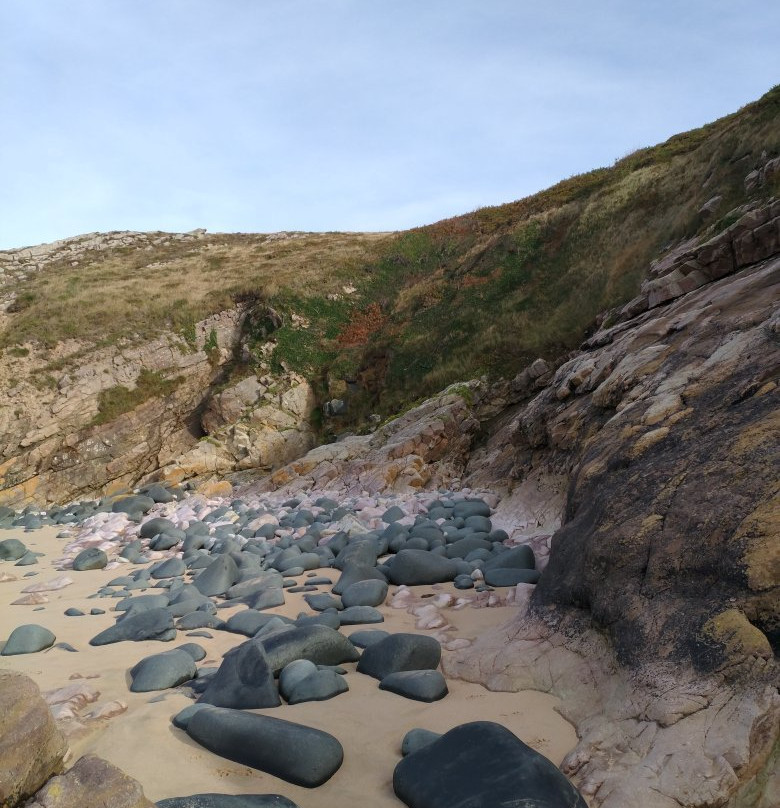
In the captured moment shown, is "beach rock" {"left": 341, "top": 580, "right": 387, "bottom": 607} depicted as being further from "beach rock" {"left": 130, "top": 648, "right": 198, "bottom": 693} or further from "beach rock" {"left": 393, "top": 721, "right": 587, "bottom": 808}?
"beach rock" {"left": 393, "top": 721, "right": 587, "bottom": 808}

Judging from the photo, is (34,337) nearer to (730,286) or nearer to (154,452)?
(154,452)

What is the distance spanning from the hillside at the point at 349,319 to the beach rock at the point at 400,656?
30.7 feet

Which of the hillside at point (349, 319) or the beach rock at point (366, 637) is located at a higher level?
the hillside at point (349, 319)

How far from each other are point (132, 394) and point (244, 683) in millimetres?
19117

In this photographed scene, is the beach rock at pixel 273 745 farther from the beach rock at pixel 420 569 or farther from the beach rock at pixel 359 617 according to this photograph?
the beach rock at pixel 420 569

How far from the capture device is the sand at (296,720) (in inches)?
104

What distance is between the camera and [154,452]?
778 inches

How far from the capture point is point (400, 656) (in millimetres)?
3855

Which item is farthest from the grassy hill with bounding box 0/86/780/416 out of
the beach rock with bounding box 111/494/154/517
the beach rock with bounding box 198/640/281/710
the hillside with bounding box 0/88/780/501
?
the beach rock with bounding box 198/640/281/710

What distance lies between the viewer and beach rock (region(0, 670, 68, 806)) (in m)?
2.08

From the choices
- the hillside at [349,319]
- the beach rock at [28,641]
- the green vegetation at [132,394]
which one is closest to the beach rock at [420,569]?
the beach rock at [28,641]

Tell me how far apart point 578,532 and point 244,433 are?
15170 mm

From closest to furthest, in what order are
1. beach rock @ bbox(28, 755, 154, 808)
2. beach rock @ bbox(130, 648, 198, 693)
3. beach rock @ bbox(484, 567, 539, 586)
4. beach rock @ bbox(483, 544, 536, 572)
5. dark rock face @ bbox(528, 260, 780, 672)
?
beach rock @ bbox(28, 755, 154, 808), dark rock face @ bbox(528, 260, 780, 672), beach rock @ bbox(130, 648, 198, 693), beach rock @ bbox(484, 567, 539, 586), beach rock @ bbox(483, 544, 536, 572)

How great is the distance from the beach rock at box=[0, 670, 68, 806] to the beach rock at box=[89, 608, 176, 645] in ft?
8.74
